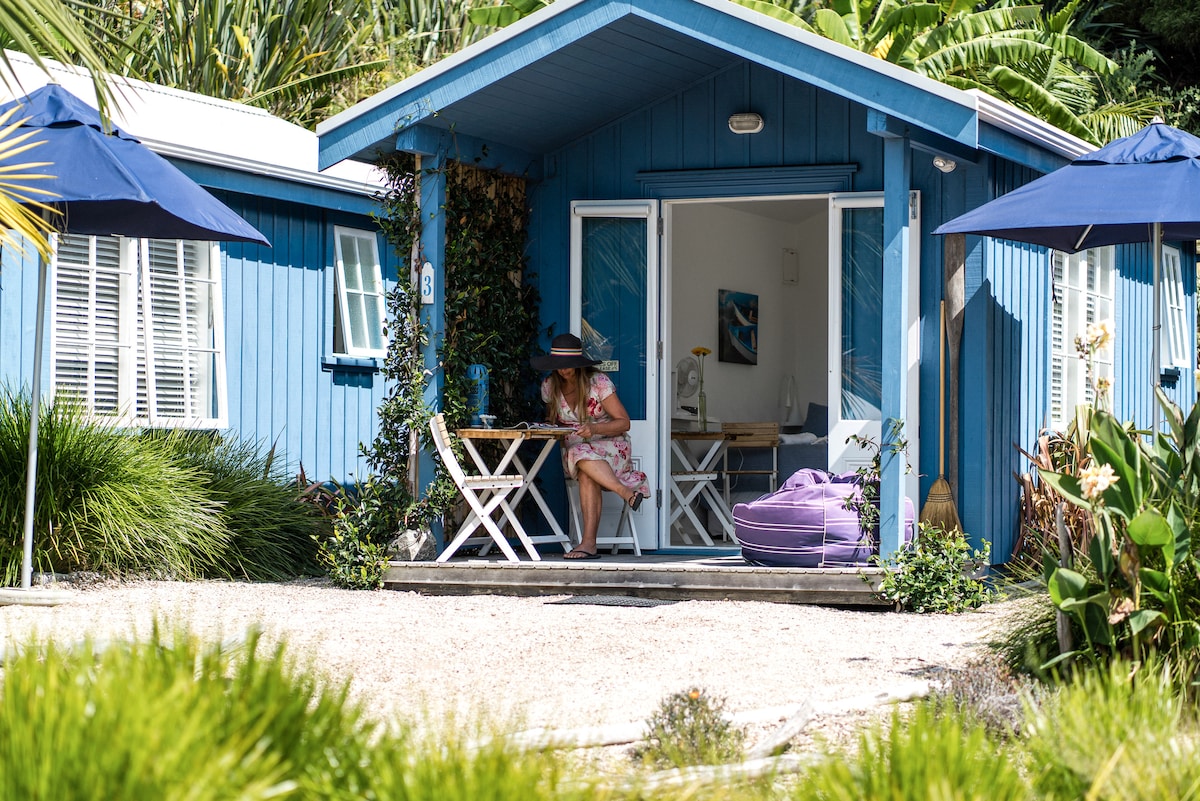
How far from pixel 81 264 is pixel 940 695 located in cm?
676

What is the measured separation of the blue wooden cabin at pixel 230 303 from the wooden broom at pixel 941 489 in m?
4.43

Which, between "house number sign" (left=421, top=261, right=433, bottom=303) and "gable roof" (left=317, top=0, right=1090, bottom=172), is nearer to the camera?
"gable roof" (left=317, top=0, right=1090, bottom=172)

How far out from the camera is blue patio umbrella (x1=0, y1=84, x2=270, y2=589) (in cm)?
702

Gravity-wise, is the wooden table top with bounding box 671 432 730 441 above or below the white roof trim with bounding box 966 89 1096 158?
below

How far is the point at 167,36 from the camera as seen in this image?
1727 centimetres

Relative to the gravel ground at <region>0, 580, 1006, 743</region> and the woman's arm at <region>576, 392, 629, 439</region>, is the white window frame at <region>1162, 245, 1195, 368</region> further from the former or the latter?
the gravel ground at <region>0, 580, 1006, 743</region>

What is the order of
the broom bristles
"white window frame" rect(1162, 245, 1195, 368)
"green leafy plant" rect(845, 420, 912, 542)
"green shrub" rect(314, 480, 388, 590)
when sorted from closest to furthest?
1. "green leafy plant" rect(845, 420, 912, 542)
2. the broom bristles
3. "green shrub" rect(314, 480, 388, 590)
4. "white window frame" rect(1162, 245, 1195, 368)

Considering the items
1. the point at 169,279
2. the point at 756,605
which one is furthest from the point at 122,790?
the point at 169,279

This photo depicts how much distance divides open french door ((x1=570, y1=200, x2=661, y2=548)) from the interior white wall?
2589 millimetres

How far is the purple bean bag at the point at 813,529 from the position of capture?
7.78 m

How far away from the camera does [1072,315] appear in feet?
31.4

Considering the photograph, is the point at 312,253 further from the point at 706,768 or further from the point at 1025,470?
the point at 706,768

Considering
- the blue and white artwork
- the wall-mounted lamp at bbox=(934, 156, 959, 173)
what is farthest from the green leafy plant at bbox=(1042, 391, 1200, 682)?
the blue and white artwork

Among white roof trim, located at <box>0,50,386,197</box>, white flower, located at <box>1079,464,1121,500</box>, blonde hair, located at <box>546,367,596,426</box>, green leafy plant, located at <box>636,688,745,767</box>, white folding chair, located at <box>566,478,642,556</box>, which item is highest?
white roof trim, located at <box>0,50,386,197</box>
